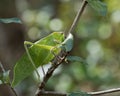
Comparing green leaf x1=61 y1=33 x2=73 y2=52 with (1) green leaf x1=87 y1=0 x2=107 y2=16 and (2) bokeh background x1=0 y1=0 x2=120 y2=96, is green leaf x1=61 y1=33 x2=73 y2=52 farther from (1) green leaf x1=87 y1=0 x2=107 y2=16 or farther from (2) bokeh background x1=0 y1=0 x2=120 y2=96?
(2) bokeh background x1=0 y1=0 x2=120 y2=96

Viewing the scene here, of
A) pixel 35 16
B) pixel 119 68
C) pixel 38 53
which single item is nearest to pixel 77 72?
pixel 119 68

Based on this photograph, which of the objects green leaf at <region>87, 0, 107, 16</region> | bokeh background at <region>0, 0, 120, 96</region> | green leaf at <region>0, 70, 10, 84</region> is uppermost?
green leaf at <region>87, 0, 107, 16</region>

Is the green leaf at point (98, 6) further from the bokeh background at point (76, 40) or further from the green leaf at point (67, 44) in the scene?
the bokeh background at point (76, 40)

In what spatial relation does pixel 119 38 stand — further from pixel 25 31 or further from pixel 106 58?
pixel 25 31

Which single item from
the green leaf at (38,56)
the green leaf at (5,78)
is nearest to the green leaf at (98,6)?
the green leaf at (38,56)

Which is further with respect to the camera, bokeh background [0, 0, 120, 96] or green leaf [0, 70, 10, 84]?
bokeh background [0, 0, 120, 96]

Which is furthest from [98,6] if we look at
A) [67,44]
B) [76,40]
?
[76,40]

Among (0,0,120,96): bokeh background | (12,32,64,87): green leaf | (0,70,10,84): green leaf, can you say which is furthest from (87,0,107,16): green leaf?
(0,0,120,96): bokeh background
